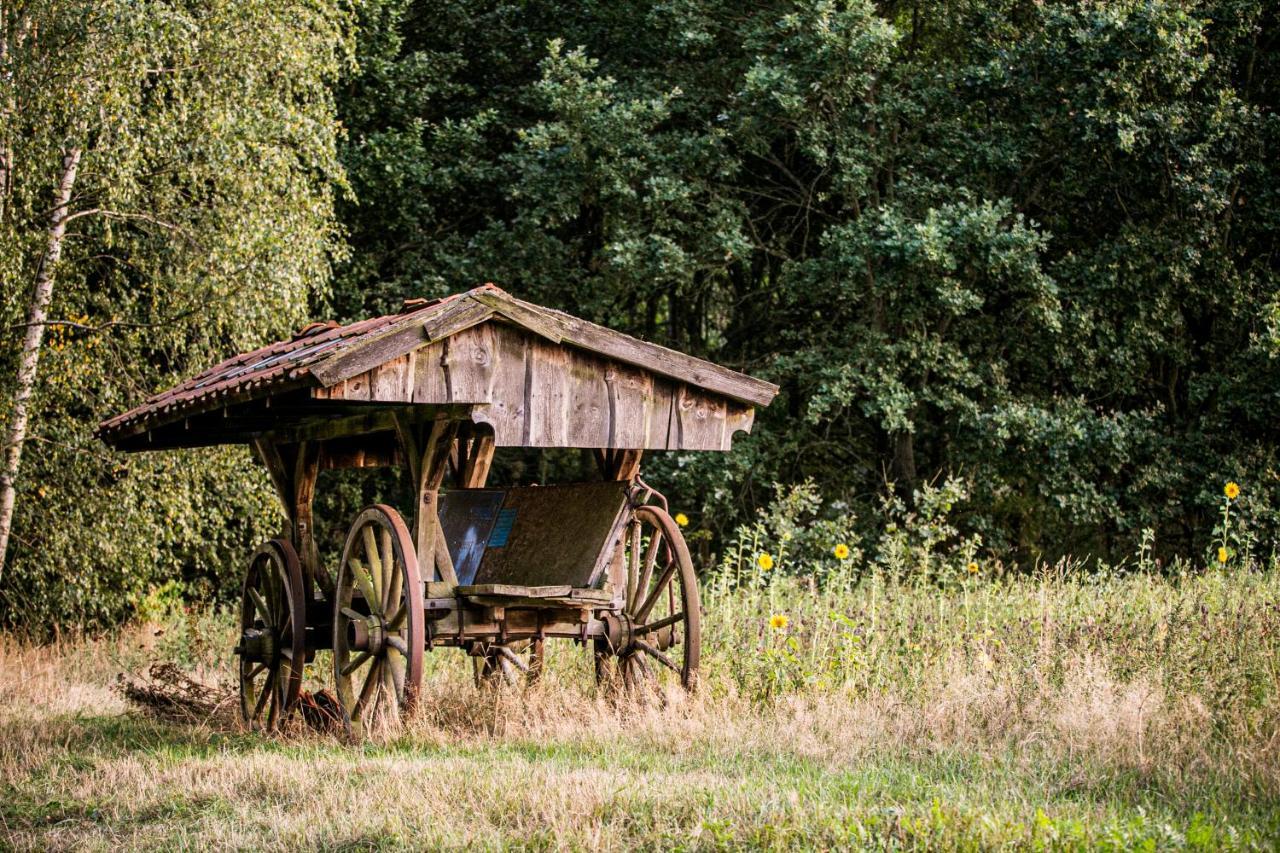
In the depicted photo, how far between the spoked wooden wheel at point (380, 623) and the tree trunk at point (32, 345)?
16.7 feet

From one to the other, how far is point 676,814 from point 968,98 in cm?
1207

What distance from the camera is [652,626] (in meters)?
8.42

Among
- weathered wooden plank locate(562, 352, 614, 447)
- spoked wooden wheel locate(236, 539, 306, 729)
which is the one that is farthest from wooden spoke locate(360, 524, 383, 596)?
weathered wooden plank locate(562, 352, 614, 447)

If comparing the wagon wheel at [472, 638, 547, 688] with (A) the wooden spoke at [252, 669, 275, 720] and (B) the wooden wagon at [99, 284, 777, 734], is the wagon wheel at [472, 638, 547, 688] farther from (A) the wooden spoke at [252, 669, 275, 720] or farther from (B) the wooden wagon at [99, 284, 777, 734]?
(A) the wooden spoke at [252, 669, 275, 720]

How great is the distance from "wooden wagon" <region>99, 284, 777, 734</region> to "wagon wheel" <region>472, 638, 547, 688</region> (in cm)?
3

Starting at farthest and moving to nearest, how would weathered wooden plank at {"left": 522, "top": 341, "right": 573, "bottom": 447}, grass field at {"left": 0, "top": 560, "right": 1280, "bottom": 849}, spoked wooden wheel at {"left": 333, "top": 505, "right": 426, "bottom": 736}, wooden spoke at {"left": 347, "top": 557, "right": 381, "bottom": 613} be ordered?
wooden spoke at {"left": 347, "top": 557, "right": 381, "bottom": 613}, weathered wooden plank at {"left": 522, "top": 341, "right": 573, "bottom": 447}, spoked wooden wheel at {"left": 333, "top": 505, "right": 426, "bottom": 736}, grass field at {"left": 0, "top": 560, "right": 1280, "bottom": 849}

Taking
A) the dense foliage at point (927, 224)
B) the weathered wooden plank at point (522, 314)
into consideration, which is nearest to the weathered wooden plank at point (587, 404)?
the weathered wooden plank at point (522, 314)

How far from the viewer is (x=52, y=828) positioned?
599 centimetres

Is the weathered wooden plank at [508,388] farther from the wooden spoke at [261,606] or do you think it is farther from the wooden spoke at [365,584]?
the wooden spoke at [261,606]

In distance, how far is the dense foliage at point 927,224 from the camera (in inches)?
568

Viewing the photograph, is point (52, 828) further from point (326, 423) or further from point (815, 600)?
point (815, 600)

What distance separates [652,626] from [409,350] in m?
2.48

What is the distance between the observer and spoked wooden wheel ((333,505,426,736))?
727cm

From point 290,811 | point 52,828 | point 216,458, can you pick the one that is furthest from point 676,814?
point 216,458
